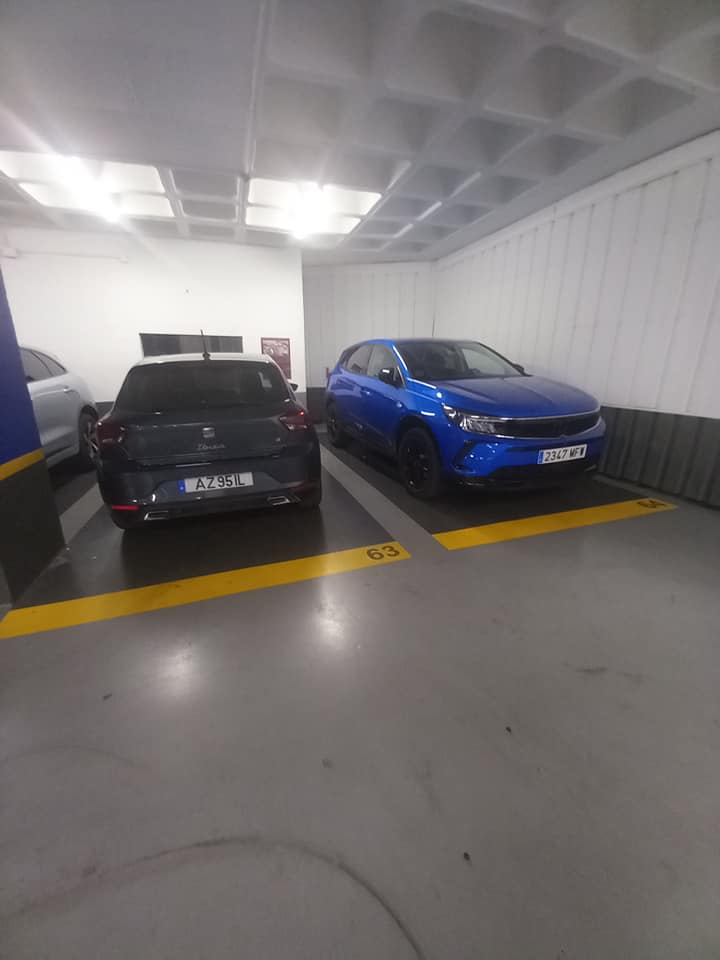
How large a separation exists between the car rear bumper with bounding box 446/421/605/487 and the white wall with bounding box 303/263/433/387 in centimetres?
571

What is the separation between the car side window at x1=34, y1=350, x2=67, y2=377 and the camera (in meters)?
4.27

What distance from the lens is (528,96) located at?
9.97 feet

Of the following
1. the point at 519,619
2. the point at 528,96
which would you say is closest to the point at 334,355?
the point at 528,96

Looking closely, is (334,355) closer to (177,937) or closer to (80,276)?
(80,276)

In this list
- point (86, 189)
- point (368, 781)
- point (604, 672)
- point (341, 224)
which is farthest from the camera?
point (341, 224)

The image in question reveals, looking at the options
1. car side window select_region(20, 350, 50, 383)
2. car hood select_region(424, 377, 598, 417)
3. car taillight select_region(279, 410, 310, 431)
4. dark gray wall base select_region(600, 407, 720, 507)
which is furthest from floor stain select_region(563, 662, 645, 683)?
car side window select_region(20, 350, 50, 383)

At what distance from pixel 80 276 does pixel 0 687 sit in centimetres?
686

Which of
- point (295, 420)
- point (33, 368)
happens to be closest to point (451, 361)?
point (295, 420)

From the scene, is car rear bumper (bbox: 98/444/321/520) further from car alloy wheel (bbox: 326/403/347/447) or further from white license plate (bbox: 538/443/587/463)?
car alloy wheel (bbox: 326/403/347/447)

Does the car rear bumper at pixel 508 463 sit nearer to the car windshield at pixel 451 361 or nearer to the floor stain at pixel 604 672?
the car windshield at pixel 451 361

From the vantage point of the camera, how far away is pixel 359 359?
194 inches

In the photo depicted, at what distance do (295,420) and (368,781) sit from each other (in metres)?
2.07

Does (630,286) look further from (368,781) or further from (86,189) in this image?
(86,189)

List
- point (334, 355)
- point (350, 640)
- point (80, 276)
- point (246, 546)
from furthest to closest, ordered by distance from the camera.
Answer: point (334, 355) < point (80, 276) < point (246, 546) < point (350, 640)
